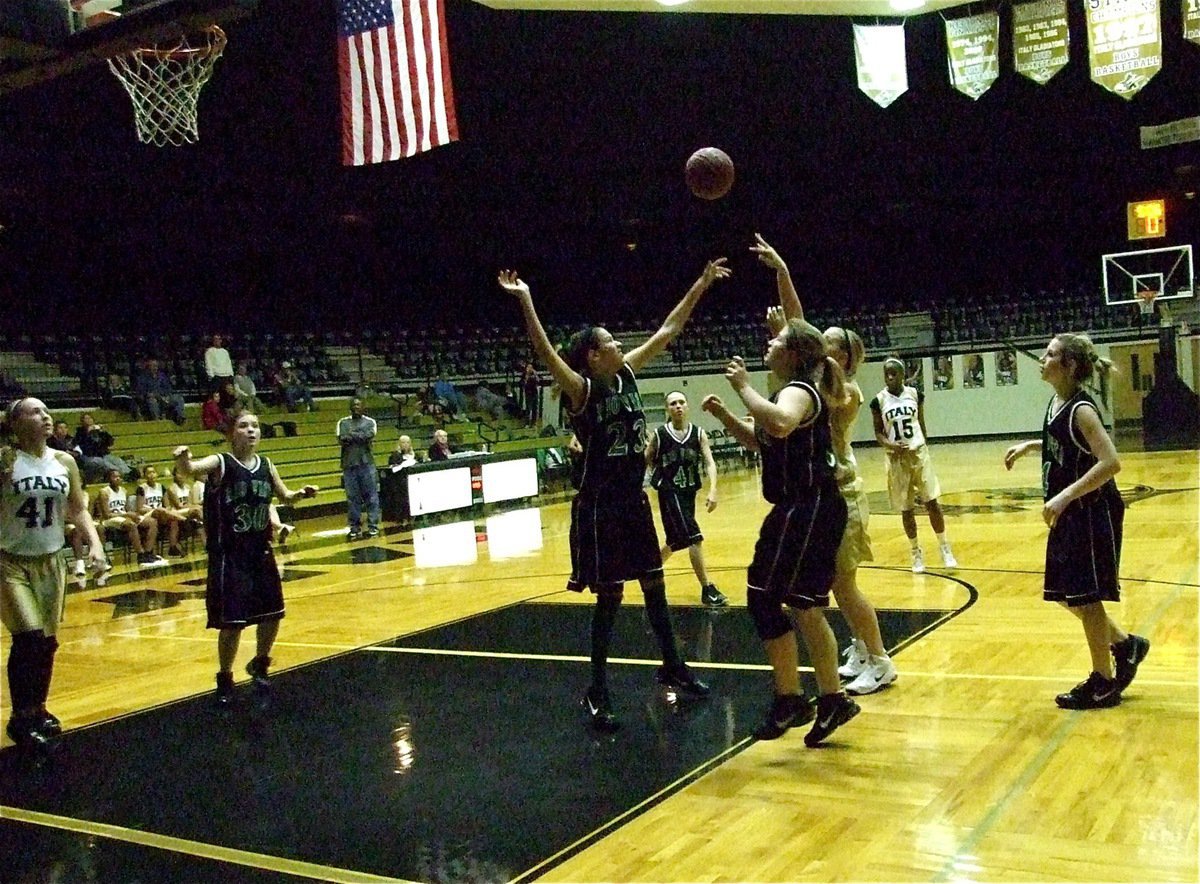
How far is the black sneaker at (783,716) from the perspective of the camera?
4.40 m

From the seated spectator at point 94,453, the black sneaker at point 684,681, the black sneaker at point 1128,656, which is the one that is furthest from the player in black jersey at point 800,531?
the seated spectator at point 94,453

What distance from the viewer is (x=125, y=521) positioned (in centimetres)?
1218

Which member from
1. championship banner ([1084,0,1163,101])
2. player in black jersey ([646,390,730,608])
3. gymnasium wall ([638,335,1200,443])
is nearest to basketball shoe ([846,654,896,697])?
player in black jersey ([646,390,730,608])

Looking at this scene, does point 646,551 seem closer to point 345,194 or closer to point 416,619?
point 416,619

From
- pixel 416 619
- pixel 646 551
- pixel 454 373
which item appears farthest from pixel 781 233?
pixel 646 551

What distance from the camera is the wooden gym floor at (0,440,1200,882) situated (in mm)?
3426

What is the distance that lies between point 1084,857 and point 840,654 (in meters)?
2.69

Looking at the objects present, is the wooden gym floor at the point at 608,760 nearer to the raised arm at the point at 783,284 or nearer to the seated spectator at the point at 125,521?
the raised arm at the point at 783,284

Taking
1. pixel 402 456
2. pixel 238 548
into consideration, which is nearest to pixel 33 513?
pixel 238 548

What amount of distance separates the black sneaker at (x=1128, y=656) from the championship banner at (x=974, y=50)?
9.74 meters

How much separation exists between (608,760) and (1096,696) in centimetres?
211

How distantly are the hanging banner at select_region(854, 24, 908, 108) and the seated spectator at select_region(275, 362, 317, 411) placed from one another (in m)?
10.9

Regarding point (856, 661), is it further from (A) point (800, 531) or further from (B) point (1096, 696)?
(A) point (800, 531)

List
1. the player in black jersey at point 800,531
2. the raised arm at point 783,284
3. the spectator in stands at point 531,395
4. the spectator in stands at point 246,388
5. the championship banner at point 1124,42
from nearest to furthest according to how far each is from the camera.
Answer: the player in black jersey at point 800,531 < the raised arm at point 783,284 < the championship banner at point 1124,42 < the spectator in stands at point 246,388 < the spectator in stands at point 531,395
